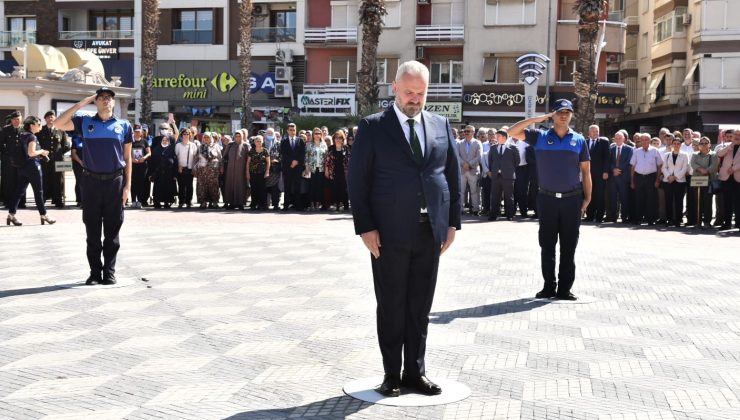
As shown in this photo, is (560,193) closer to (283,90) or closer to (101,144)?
(101,144)

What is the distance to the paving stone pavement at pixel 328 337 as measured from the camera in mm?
5797

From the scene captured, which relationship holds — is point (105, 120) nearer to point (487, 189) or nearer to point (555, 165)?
point (555, 165)

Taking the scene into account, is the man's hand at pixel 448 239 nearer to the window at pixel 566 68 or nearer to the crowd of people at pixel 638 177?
the crowd of people at pixel 638 177

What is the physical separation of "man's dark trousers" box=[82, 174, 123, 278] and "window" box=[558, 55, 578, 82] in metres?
37.3

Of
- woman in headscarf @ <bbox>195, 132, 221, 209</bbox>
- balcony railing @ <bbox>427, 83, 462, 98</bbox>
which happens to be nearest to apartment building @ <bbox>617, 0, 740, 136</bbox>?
balcony railing @ <bbox>427, 83, 462, 98</bbox>

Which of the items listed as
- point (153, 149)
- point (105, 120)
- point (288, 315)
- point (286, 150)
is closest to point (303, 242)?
point (105, 120)

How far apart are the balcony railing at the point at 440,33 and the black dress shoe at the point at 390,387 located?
40476 mm

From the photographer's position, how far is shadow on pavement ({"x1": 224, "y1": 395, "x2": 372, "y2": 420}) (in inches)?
216

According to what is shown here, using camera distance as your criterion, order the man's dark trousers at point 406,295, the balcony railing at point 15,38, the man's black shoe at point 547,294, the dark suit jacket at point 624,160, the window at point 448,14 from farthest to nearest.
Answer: the balcony railing at point 15,38
the window at point 448,14
the dark suit jacket at point 624,160
the man's black shoe at point 547,294
the man's dark trousers at point 406,295

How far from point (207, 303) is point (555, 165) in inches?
149

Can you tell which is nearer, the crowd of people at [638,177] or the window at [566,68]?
the crowd of people at [638,177]

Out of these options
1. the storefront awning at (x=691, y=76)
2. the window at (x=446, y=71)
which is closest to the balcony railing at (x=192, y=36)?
the window at (x=446, y=71)

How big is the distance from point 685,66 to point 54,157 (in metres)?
37.4

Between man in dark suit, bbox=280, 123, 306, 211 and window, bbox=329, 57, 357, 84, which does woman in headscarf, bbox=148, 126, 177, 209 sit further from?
window, bbox=329, 57, 357, 84
